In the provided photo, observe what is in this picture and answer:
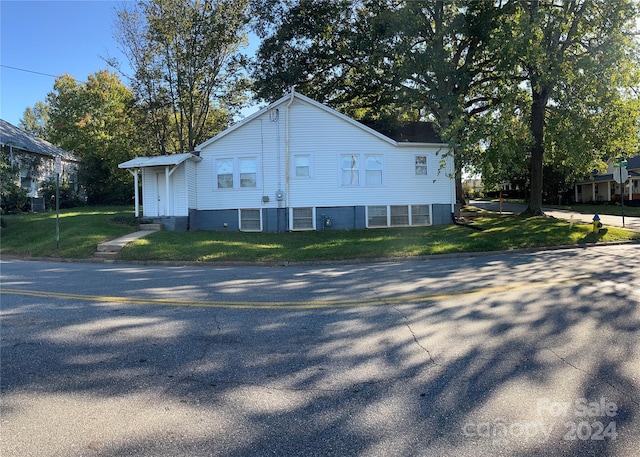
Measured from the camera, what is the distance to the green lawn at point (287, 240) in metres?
13.5

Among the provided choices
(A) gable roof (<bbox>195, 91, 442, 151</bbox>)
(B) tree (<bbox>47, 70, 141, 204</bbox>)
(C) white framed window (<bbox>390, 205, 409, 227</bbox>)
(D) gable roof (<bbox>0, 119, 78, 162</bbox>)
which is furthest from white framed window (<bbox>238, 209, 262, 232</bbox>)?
(D) gable roof (<bbox>0, 119, 78, 162</bbox>)

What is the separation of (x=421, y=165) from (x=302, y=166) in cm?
602

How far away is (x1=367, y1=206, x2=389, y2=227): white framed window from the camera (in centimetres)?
2081

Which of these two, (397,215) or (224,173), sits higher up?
(224,173)

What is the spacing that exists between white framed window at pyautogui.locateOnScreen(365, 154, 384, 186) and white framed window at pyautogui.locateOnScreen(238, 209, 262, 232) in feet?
18.0

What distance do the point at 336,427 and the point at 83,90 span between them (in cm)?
4840

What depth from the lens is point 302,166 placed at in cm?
2027

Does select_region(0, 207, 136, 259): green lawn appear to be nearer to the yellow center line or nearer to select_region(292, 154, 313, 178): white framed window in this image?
the yellow center line

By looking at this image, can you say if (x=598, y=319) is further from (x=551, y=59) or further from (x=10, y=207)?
(x=10, y=207)

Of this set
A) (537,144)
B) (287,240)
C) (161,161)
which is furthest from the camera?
(537,144)

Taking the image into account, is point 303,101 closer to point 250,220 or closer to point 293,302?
point 250,220

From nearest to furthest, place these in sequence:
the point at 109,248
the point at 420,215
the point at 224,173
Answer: the point at 109,248, the point at 224,173, the point at 420,215

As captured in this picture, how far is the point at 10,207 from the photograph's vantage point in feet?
83.0

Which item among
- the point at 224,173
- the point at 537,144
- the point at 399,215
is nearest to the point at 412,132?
the point at 399,215
